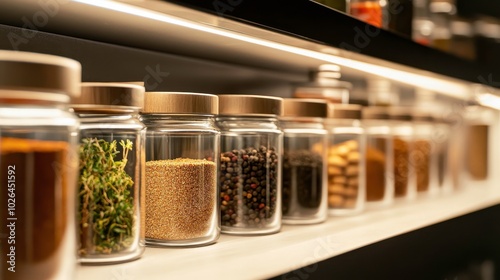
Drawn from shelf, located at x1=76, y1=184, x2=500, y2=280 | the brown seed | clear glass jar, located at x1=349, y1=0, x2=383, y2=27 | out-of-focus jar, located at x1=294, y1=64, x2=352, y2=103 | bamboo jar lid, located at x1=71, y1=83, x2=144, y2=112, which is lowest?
shelf, located at x1=76, y1=184, x2=500, y2=280

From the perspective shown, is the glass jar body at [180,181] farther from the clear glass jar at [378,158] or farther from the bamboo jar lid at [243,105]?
the clear glass jar at [378,158]

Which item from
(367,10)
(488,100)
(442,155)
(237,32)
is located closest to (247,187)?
(237,32)

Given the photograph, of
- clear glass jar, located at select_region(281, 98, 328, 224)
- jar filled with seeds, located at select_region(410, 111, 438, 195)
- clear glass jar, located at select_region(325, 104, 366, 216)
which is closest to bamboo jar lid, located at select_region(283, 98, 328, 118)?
clear glass jar, located at select_region(281, 98, 328, 224)

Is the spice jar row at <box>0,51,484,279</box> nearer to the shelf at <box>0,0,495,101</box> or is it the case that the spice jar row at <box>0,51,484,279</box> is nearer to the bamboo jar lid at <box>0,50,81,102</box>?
the bamboo jar lid at <box>0,50,81,102</box>

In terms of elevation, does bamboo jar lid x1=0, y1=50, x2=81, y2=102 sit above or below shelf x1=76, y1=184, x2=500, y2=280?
above

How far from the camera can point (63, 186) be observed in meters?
0.56

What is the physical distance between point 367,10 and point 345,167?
0.33m

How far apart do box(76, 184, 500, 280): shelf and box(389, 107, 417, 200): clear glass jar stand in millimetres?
162

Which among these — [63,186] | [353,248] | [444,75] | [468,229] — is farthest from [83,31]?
[468,229]

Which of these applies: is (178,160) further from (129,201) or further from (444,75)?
(444,75)

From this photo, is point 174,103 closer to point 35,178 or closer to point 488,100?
point 35,178

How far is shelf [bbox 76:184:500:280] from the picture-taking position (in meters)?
0.67

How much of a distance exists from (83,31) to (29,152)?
1.28 ft

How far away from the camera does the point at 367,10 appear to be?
1.14m
